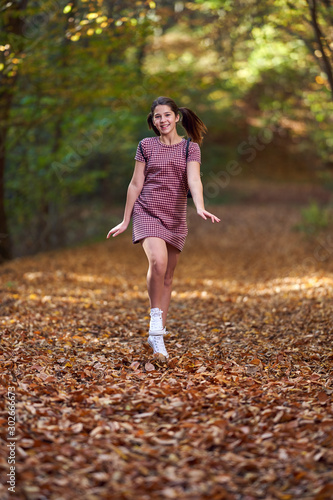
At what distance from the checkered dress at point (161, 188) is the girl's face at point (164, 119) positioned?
0.11 metres

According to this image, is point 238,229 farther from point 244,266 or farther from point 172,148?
point 172,148

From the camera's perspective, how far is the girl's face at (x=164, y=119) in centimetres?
405

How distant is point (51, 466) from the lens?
95.5 inches

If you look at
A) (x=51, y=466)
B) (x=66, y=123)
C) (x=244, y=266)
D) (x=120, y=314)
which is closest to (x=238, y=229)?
(x=244, y=266)

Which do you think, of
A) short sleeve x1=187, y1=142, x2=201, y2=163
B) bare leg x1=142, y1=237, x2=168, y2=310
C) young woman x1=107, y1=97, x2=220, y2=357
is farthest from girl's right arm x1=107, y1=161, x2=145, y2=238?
short sleeve x1=187, y1=142, x2=201, y2=163

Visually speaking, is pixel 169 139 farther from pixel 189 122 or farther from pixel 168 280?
pixel 168 280

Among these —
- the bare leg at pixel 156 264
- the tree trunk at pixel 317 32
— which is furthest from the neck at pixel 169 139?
the tree trunk at pixel 317 32

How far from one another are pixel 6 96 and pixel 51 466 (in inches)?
257

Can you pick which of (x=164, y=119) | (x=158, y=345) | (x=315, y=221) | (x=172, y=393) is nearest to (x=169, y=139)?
(x=164, y=119)

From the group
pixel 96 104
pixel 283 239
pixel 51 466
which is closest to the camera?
pixel 51 466

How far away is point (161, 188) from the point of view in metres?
4.07

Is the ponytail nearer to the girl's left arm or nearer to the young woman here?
the young woman

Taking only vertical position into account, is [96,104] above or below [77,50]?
below

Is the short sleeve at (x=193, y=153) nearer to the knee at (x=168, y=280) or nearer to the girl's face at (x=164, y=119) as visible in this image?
the girl's face at (x=164, y=119)
